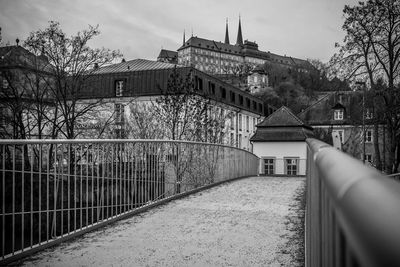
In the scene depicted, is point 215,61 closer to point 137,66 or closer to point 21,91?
point 137,66

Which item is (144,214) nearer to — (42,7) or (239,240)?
(239,240)

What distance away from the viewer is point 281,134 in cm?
5088

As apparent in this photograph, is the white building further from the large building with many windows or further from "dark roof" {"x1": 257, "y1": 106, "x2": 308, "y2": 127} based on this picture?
the large building with many windows

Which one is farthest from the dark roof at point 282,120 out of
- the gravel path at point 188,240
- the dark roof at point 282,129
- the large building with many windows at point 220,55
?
the large building with many windows at point 220,55

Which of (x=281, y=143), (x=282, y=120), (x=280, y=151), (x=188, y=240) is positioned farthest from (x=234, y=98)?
(x=188, y=240)

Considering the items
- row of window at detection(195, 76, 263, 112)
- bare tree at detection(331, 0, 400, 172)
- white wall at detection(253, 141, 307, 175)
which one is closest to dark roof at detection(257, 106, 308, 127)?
white wall at detection(253, 141, 307, 175)

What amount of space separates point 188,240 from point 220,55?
15412 cm

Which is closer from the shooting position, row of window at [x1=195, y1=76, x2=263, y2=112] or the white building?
row of window at [x1=195, y1=76, x2=263, y2=112]

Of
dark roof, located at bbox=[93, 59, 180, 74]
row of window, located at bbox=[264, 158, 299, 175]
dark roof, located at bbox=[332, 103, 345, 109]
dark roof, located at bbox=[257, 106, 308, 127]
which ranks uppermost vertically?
dark roof, located at bbox=[93, 59, 180, 74]

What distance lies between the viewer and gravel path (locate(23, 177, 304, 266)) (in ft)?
15.6

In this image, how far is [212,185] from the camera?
41.7 feet

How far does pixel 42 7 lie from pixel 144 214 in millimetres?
30035

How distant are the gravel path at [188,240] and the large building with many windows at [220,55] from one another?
131 m

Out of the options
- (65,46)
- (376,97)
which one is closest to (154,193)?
(65,46)
